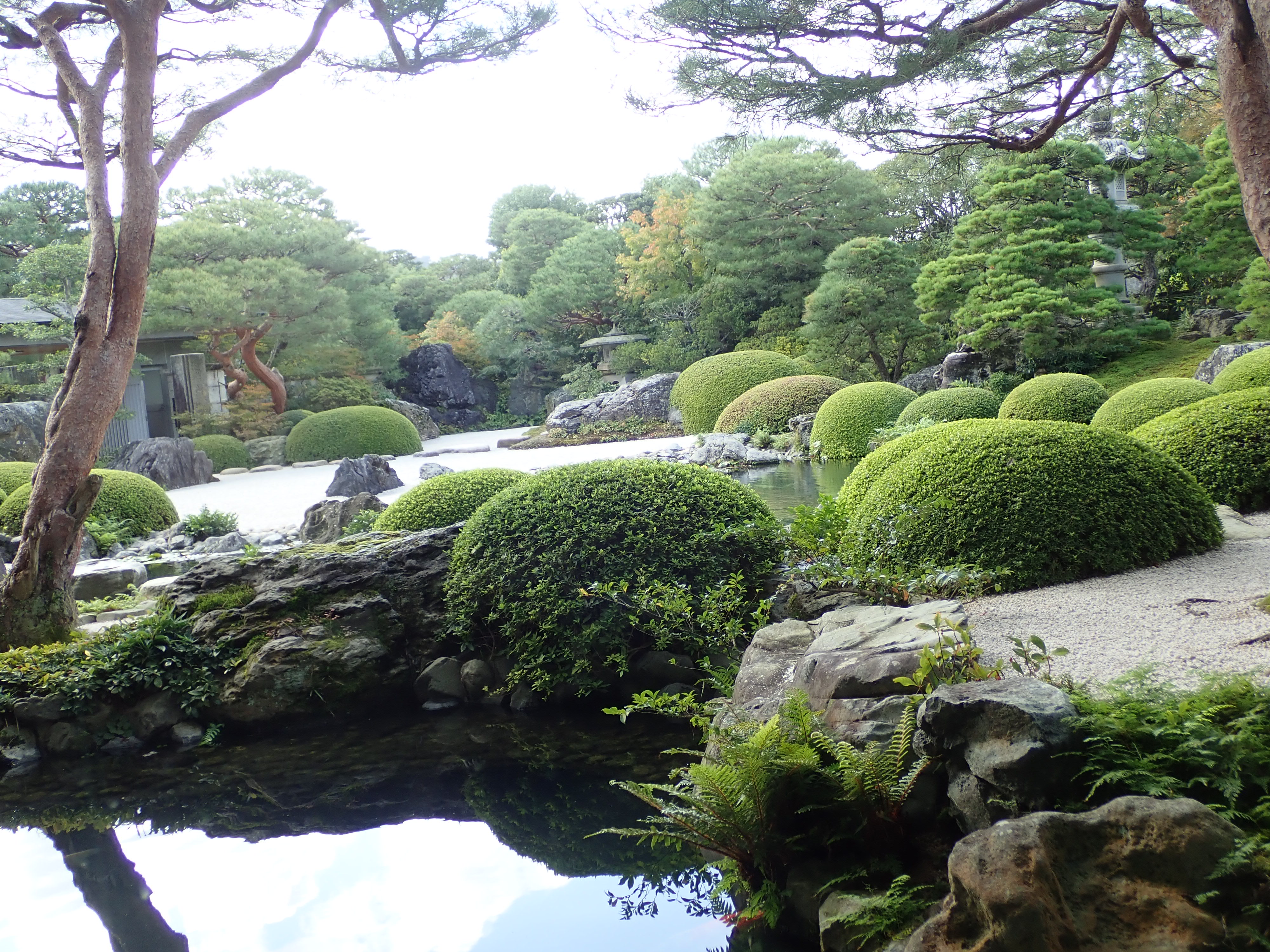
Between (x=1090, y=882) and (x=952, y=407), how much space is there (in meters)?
12.2

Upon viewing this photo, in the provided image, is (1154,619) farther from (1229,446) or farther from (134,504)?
(134,504)

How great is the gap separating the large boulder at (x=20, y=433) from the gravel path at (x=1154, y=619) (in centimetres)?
1488

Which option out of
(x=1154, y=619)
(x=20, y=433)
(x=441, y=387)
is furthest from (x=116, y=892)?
(x=441, y=387)

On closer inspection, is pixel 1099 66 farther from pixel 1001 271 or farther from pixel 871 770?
pixel 1001 271

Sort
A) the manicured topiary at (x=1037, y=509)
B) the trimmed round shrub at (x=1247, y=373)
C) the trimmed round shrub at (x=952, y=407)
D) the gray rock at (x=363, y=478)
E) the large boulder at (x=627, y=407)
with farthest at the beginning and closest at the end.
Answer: the large boulder at (x=627, y=407) < the trimmed round shrub at (x=952, y=407) < the gray rock at (x=363, y=478) < the trimmed round shrub at (x=1247, y=373) < the manicured topiary at (x=1037, y=509)

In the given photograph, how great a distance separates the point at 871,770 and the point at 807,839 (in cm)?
37

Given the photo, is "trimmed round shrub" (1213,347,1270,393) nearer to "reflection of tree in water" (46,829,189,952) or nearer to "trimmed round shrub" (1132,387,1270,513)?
"trimmed round shrub" (1132,387,1270,513)

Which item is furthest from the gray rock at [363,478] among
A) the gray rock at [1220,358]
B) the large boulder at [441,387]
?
the large boulder at [441,387]

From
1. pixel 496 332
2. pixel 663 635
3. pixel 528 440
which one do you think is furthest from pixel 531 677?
pixel 496 332

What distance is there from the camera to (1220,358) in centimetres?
1184

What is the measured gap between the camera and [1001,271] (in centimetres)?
1554

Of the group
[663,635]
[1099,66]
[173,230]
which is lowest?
[663,635]

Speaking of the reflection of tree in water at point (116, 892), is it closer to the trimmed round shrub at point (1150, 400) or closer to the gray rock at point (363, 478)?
the gray rock at point (363, 478)

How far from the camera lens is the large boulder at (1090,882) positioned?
5.79ft
